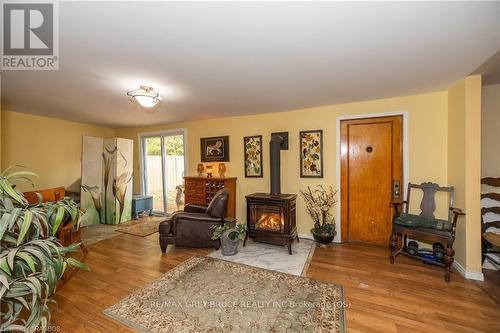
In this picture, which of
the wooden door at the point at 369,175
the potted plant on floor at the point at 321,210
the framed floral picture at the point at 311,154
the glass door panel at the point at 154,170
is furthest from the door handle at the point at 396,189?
the glass door panel at the point at 154,170

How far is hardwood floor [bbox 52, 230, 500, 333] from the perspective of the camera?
182 centimetres

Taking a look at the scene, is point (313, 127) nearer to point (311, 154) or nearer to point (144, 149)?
point (311, 154)

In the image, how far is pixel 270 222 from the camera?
3.43 metres

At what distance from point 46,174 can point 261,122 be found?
4654 mm

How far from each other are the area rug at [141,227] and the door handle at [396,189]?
14.4 feet

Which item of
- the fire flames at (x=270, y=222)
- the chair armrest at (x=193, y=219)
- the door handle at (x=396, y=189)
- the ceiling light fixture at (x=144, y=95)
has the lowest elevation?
the fire flames at (x=270, y=222)

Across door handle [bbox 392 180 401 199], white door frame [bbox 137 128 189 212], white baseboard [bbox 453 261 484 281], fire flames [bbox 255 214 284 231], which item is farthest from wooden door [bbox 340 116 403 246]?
white door frame [bbox 137 128 189 212]

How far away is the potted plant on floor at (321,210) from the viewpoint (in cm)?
343

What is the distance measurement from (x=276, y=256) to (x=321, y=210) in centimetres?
113

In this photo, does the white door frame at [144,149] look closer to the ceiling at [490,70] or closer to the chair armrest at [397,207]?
the chair armrest at [397,207]

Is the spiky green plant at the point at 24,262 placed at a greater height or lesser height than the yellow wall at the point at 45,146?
lesser

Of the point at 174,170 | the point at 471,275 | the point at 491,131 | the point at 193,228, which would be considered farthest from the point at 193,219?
the point at 491,131

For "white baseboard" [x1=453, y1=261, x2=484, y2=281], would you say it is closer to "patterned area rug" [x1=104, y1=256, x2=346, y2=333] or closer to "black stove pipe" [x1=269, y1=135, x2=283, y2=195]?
"patterned area rug" [x1=104, y1=256, x2=346, y2=333]

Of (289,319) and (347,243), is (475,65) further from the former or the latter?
(289,319)
